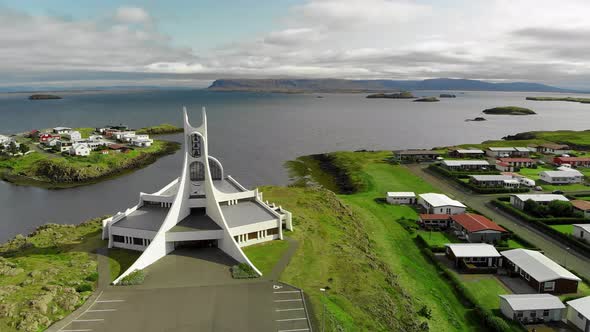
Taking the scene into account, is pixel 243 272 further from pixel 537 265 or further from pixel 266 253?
pixel 537 265

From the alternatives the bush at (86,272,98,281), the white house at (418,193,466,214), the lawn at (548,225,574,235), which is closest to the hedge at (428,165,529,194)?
the white house at (418,193,466,214)

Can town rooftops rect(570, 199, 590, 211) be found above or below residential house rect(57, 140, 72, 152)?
below

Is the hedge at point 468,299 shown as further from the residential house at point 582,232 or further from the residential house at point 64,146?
the residential house at point 64,146

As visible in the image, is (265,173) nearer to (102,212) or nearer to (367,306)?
(102,212)

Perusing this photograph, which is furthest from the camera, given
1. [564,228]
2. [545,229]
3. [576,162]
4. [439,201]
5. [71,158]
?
[71,158]

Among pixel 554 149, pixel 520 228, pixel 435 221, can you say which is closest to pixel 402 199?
pixel 435 221

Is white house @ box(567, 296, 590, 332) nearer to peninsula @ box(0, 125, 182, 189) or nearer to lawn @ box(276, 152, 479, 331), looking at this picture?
lawn @ box(276, 152, 479, 331)
